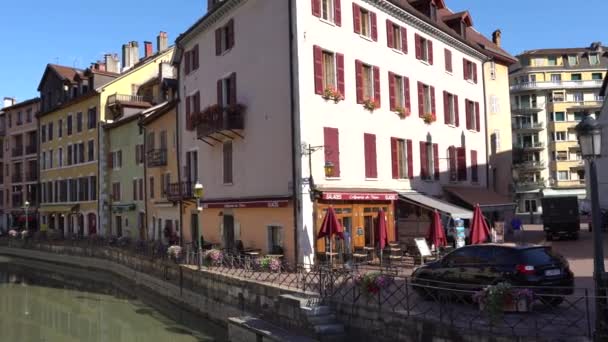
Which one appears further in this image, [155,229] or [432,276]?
[155,229]

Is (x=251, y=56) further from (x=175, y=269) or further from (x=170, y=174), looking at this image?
(x=170, y=174)

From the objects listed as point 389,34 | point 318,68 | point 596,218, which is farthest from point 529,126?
point 596,218

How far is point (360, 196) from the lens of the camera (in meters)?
20.4

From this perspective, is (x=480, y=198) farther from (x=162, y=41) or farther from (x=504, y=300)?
(x=162, y=41)

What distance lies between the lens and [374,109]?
22.4 meters

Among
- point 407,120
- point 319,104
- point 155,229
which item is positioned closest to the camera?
point 319,104

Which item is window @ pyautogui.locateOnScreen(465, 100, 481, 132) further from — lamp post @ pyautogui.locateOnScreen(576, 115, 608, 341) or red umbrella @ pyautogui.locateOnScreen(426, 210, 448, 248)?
lamp post @ pyautogui.locateOnScreen(576, 115, 608, 341)

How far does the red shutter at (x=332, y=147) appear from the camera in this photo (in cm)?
2011

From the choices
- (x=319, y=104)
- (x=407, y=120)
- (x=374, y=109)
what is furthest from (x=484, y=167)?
(x=319, y=104)

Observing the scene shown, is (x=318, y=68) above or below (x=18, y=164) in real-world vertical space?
above

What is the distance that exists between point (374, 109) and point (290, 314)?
36.1ft

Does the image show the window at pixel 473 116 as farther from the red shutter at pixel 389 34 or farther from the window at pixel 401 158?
the red shutter at pixel 389 34

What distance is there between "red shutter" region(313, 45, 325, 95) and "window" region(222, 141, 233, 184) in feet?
17.0

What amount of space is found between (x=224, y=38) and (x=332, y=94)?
6.36m
